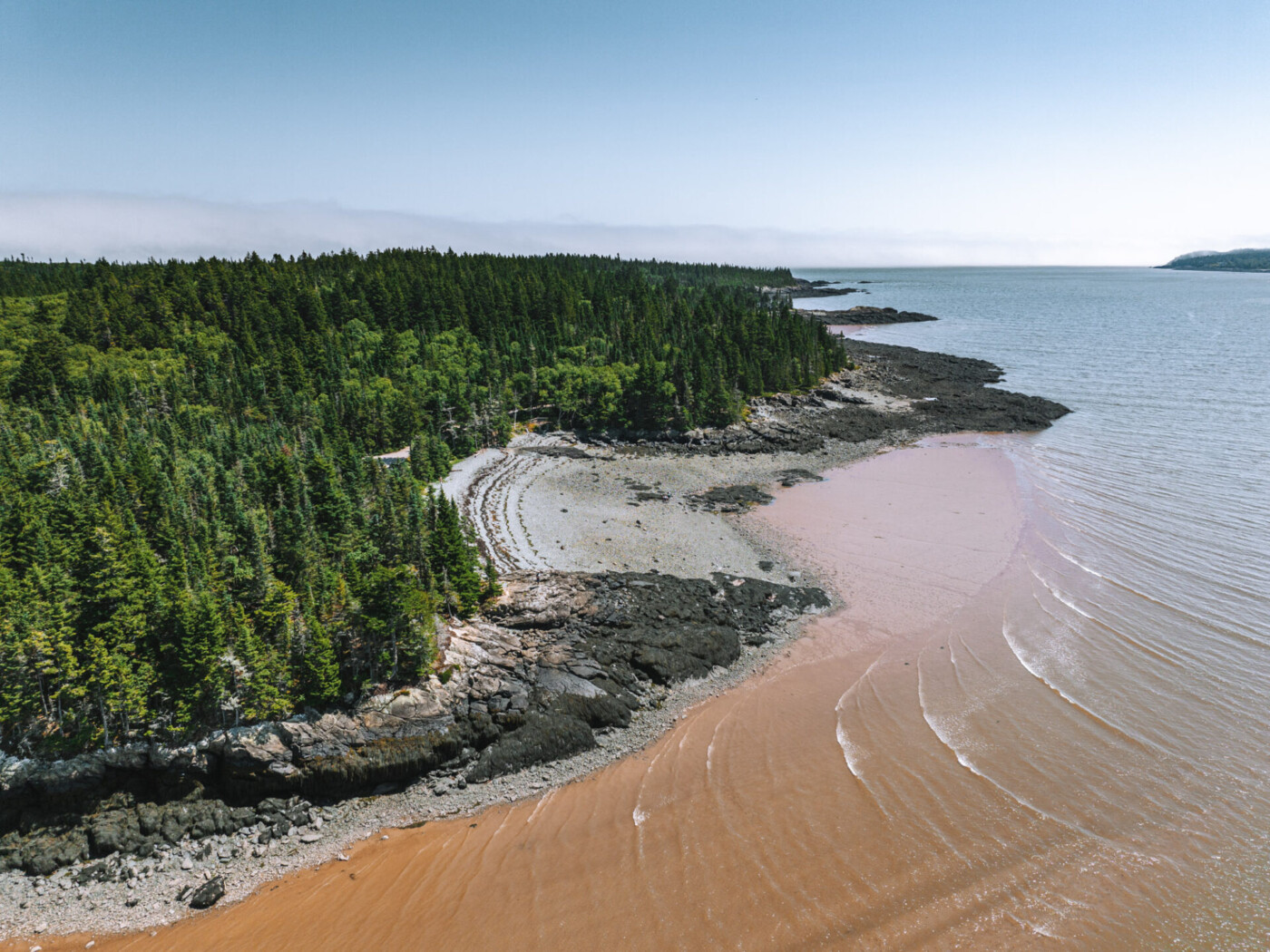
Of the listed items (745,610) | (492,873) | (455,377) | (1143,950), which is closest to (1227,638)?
(1143,950)

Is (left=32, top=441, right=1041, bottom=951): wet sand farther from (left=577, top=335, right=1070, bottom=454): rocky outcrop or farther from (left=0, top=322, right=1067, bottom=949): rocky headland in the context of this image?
(left=577, top=335, right=1070, bottom=454): rocky outcrop

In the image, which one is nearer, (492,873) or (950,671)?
(492,873)

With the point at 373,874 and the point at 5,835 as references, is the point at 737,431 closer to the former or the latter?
the point at 373,874

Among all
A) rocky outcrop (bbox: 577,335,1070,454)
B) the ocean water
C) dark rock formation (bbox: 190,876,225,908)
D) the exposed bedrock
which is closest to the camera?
the ocean water

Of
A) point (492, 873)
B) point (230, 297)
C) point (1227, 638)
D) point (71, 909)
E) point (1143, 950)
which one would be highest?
point (230, 297)

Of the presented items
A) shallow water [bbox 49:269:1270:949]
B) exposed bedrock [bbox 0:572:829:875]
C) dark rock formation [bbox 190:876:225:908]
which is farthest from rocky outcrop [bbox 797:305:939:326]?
dark rock formation [bbox 190:876:225:908]

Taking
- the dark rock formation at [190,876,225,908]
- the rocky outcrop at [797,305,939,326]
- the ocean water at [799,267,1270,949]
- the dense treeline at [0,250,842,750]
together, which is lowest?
the dark rock formation at [190,876,225,908]

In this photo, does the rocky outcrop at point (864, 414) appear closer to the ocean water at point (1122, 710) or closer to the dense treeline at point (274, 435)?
the dense treeline at point (274, 435)

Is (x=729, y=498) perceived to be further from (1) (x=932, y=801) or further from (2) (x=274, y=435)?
(2) (x=274, y=435)
